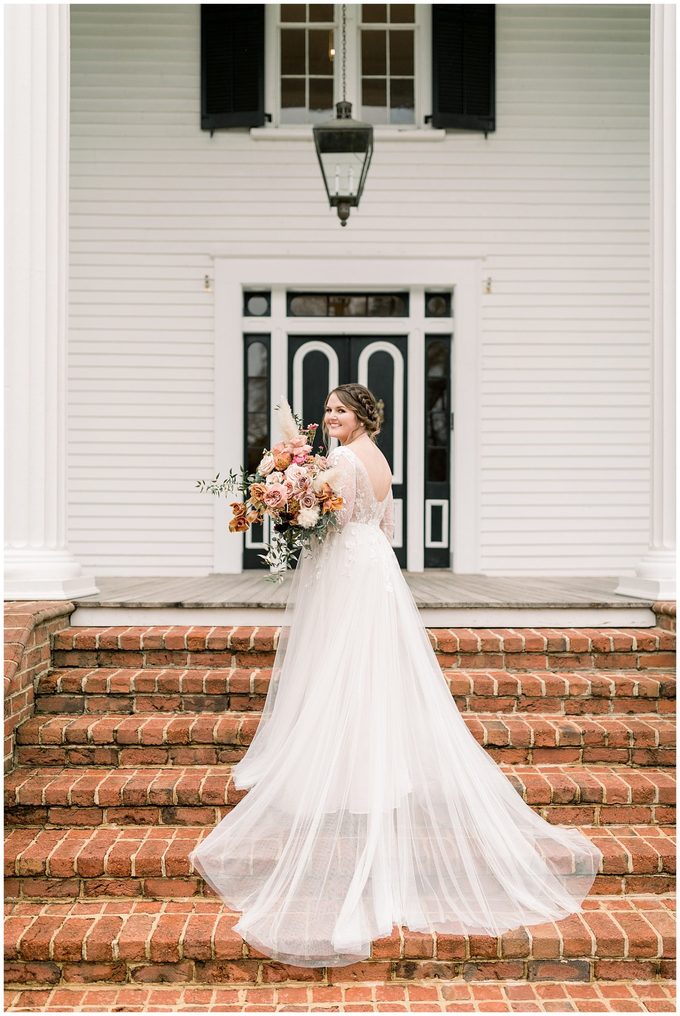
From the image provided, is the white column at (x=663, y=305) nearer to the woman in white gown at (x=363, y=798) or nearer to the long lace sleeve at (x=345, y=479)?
the woman in white gown at (x=363, y=798)

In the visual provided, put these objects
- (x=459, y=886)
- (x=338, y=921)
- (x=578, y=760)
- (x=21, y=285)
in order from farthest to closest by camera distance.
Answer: (x=21, y=285)
(x=578, y=760)
(x=459, y=886)
(x=338, y=921)

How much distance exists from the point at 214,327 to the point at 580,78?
417cm

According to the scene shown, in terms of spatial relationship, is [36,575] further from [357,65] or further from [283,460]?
[357,65]

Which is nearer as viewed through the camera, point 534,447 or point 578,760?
point 578,760

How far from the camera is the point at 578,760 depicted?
13.1 feet

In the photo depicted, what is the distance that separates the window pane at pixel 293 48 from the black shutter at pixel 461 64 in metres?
1.24

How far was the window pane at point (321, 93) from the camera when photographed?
7.21m

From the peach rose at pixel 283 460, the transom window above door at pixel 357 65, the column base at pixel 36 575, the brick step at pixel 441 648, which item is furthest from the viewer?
the transom window above door at pixel 357 65

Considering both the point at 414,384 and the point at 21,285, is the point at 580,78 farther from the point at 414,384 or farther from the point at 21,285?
the point at 21,285

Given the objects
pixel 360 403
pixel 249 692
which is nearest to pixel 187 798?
pixel 249 692

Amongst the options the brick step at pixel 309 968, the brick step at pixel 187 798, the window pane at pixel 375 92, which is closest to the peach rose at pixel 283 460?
the brick step at pixel 187 798

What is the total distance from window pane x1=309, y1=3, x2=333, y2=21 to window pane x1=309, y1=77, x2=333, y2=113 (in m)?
0.56

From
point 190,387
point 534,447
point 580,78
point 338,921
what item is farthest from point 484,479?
point 338,921

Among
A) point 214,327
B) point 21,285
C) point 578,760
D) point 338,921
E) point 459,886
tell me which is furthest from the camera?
point 214,327
